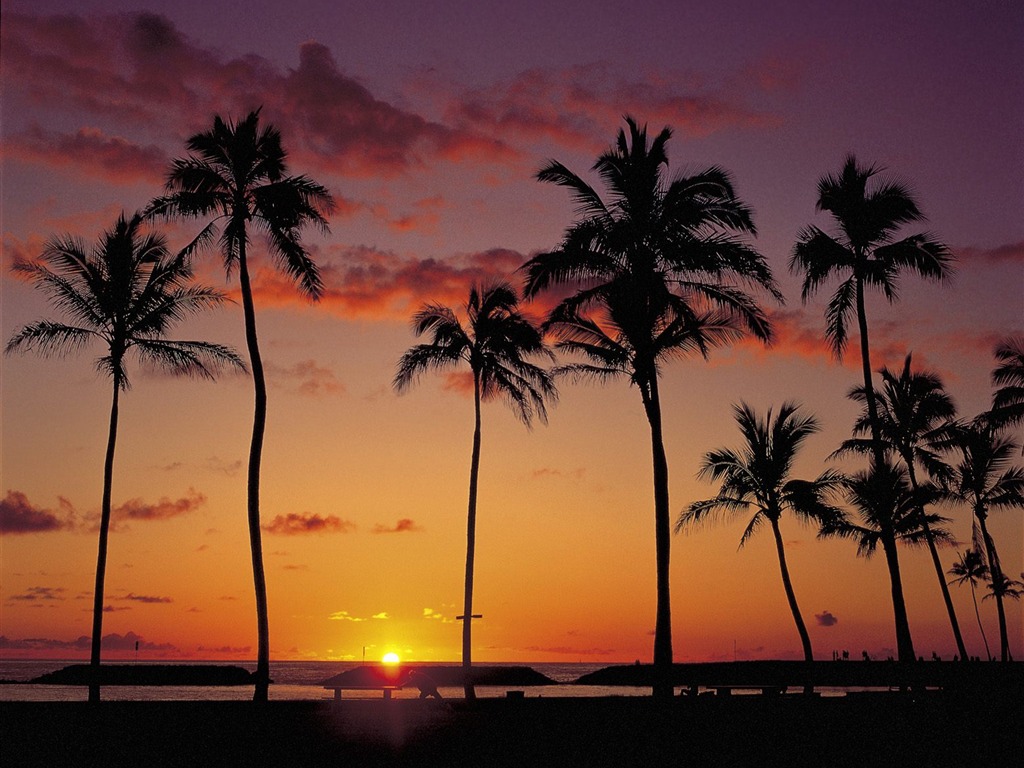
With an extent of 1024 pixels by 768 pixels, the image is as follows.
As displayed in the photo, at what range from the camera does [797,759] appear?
64.2ft

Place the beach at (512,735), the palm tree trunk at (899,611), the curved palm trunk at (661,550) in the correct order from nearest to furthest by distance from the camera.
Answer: the beach at (512,735) < the curved palm trunk at (661,550) < the palm tree trunk at (899,611)

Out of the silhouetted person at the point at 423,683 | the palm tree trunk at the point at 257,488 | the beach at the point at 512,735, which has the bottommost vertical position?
the beach at the point at 512,735

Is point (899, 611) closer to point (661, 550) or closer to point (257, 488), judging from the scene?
point (661, 550)

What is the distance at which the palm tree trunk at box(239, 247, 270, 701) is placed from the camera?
27641 mm

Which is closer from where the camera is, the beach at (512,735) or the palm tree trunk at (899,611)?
the beach at (512,735)

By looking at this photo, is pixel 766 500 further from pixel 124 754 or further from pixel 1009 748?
pixel 124 754

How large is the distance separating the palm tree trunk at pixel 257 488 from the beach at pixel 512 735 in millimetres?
1084

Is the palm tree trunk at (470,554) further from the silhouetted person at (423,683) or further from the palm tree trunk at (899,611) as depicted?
the palm tree trunk at (899,611)

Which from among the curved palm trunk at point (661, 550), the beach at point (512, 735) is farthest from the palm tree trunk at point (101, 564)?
the curved palm trunk at point (661, 550)

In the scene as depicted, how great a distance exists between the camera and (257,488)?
94.1 feet

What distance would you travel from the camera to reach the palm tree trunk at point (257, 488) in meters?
27.6

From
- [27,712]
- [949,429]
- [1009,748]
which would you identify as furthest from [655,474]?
[949,429]

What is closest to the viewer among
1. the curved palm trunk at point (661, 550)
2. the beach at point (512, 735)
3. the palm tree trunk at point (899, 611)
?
the beach at point (512, 735)

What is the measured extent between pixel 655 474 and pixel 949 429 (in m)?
24.7
